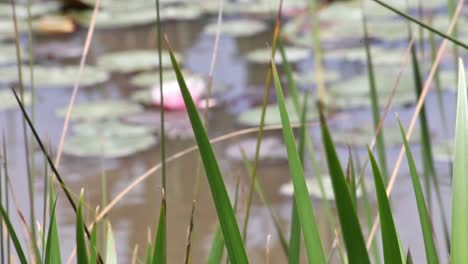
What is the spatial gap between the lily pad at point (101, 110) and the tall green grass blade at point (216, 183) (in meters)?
1.35

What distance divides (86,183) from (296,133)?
404 millimetres

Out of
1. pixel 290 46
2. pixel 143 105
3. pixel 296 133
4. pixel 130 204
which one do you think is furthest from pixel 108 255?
pixel 290 46

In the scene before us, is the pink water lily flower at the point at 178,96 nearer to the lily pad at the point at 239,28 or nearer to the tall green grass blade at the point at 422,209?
the lily pad at the point at 239,28

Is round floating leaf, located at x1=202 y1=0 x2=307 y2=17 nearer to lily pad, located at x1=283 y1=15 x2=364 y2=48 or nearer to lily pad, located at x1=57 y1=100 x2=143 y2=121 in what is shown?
lily pad, located at x1=283 y1=15 x2=364 y2=48

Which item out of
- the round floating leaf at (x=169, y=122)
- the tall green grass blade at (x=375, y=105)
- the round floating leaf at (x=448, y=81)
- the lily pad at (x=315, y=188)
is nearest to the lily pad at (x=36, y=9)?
the round floating leaf at (x=169, y=122)

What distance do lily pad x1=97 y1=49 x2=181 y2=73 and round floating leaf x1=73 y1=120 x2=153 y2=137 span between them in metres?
0.35

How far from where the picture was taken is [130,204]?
4.41 ft

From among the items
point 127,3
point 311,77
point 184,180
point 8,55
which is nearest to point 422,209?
point 184,180

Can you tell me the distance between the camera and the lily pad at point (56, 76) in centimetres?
193

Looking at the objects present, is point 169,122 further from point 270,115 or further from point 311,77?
point 311,77

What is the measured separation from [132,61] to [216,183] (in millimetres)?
1697

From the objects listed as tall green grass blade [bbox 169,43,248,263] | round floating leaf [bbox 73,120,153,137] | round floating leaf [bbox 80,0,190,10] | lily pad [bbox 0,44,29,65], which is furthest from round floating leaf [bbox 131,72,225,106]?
tall green grass blade [bbox 169,43,248,263]

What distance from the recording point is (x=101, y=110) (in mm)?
1759

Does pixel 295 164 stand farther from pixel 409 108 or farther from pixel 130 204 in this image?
pixel 409 108
